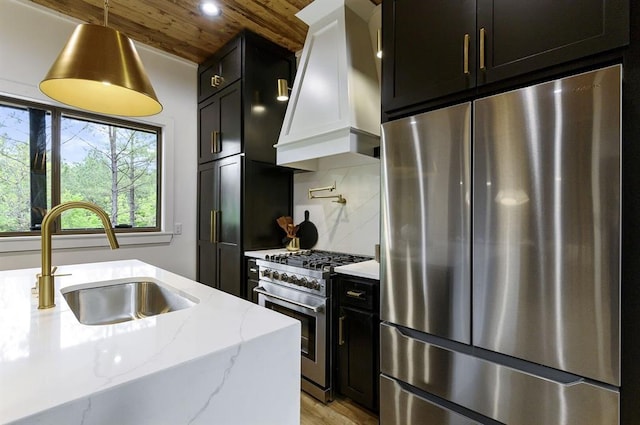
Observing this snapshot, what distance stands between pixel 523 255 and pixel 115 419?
4.63 feet

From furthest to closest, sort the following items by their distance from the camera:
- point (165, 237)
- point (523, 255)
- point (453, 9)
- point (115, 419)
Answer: point (165, 237) < point (453, 9) < point (523, 255) < point (115, 419)

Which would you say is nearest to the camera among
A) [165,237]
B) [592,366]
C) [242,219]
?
[592,366]

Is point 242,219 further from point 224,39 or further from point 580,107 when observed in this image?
point 580,107

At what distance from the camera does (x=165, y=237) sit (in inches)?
130

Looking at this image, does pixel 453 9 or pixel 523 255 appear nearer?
pixel 523 255

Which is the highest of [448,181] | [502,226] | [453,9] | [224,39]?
[224,39]

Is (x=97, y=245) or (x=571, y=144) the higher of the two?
(x=571, y=144)

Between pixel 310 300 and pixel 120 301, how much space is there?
45.2 inches

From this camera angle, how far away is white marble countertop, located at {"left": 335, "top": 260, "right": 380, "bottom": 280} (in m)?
1.88

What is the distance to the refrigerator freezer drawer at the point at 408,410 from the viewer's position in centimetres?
147

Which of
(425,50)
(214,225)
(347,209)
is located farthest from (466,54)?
(214,225)

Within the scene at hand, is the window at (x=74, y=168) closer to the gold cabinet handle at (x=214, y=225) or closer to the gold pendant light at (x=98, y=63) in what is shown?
the gold cabinet handle at (x=214, y=225)

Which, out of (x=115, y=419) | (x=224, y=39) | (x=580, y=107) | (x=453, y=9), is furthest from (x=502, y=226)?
(x=224, y=39)

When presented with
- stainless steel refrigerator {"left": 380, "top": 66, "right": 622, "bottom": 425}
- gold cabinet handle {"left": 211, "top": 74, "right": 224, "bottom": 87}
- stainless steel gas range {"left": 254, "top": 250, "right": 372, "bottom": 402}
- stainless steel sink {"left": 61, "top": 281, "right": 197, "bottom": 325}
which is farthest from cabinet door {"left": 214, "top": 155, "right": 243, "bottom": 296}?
stainless steel refrigerator {"left": 380, "top": 66, "right": 622, "bottom": 425}
